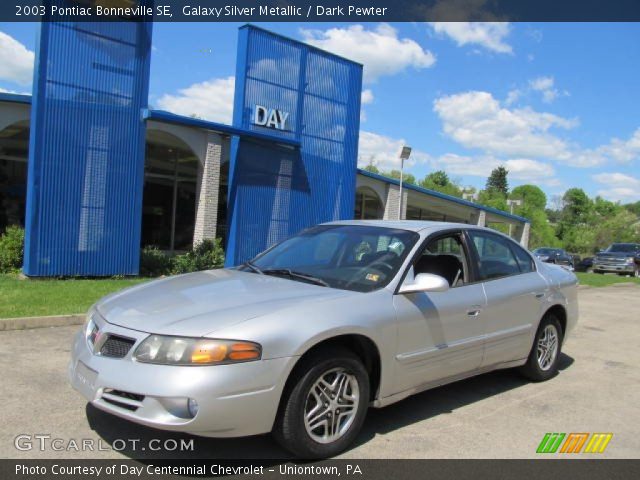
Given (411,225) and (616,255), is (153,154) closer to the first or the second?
(411,225)

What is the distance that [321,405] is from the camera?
Result: 361 centimetres

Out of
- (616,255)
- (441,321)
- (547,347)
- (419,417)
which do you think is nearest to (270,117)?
(547,347)

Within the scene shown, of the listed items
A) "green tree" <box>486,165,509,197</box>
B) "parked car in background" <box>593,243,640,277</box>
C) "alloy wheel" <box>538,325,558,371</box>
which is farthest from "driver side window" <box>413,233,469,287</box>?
"green tree" <box>486,165,509,197</box>

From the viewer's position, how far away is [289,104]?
657 inches

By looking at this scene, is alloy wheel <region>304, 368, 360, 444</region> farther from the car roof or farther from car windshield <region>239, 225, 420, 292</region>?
the car roof

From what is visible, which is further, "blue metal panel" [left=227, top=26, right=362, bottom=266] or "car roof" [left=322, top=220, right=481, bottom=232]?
"blue metal panel" [left=227, top=26, right=362, bottom=266]

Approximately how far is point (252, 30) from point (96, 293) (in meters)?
8.97

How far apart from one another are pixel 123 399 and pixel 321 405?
48.0 inches

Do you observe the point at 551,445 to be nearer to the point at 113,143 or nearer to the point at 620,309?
the point at 620,309

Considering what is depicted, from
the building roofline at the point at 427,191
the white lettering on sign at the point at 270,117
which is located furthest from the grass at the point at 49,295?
the building roofline at the point at 427,191

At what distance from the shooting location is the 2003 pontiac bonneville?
3.19m

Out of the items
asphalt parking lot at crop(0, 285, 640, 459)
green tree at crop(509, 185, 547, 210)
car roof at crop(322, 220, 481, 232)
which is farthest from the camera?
green tree at crop(509, 185, 547, 210)

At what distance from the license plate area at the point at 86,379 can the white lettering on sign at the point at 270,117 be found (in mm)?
12887

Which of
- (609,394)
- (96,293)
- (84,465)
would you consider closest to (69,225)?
(96,293)
